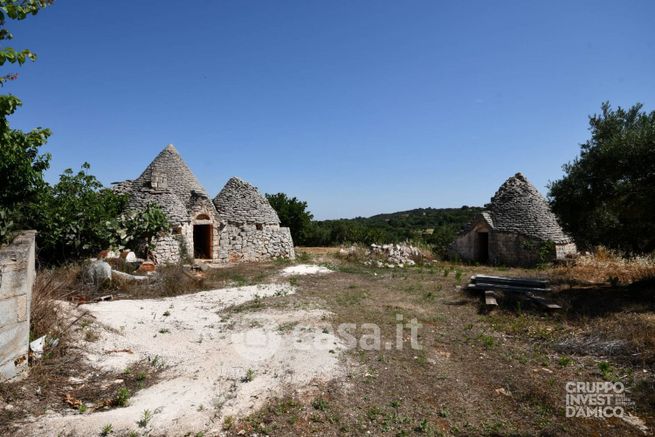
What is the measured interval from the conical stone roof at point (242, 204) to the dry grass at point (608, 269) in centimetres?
1156

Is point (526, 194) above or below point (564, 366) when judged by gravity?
above

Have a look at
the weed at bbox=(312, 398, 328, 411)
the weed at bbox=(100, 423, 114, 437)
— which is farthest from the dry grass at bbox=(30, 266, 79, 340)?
the weed at bbox=(312, 398, 328, 411)

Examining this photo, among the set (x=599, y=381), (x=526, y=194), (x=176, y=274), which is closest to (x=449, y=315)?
(x=599, y=381)

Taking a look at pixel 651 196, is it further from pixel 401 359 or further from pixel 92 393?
pixel 92 393

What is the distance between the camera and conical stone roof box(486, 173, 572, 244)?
15.8 metres

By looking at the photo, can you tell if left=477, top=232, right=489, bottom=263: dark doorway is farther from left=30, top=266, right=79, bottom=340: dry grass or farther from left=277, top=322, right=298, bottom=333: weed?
left=30, top=266, right=79, bottom=340: dry grass

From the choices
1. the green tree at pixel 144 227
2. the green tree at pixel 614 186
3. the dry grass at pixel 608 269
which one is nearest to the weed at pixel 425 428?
the green tree at pixel 614 186

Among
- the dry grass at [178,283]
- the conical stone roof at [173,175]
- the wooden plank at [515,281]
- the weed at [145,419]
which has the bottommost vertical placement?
the weed at [145,419]

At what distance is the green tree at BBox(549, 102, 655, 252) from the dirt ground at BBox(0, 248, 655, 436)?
6.16 feet

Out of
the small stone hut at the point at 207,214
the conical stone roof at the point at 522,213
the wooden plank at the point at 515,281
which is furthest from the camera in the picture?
the conical stone roof at the point at 522,213

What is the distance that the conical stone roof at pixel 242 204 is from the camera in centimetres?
1663

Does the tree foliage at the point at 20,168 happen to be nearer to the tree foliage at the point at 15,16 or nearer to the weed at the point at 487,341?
the tree foliage at the point at 15,16

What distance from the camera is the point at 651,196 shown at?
25.6ft

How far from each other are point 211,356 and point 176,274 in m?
4.70
